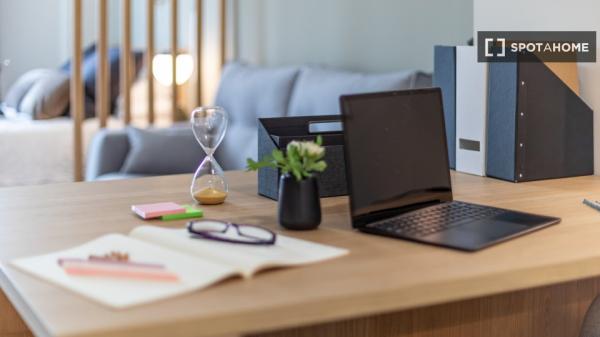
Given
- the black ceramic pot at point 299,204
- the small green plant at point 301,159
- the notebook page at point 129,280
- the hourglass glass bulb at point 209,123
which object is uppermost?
the hourglass glass bulb at point 209,123

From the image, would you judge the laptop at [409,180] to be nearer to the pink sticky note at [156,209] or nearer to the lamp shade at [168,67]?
the pink sticky note at [156,209]

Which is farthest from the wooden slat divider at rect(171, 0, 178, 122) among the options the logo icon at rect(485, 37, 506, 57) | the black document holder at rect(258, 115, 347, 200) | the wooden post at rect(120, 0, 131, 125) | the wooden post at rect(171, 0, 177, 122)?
the black document holder at rect(258, 115, 347, 200)

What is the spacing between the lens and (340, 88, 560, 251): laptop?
1361 millimetres

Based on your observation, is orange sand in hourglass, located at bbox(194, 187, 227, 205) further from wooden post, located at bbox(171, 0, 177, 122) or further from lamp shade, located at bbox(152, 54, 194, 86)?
lamp shade, located at bbox(152, 54, 194, 86)

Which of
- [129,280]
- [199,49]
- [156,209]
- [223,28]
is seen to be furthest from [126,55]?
[129,280]

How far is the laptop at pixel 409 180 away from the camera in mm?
1361

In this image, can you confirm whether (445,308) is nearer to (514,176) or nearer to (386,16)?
(514,176)

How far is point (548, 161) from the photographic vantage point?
191 centimetres

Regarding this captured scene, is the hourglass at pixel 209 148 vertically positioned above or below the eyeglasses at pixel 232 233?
above

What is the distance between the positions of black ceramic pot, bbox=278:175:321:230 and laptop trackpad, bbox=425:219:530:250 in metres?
0.18

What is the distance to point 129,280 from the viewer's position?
1080 mm

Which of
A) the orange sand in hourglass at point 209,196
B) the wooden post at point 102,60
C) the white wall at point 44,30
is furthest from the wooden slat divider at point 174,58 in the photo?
the orange sand in hourglass at point 209,196

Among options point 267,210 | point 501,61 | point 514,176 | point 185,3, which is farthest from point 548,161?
point 185,3

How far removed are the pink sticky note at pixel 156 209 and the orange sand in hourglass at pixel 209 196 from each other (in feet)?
0.24
